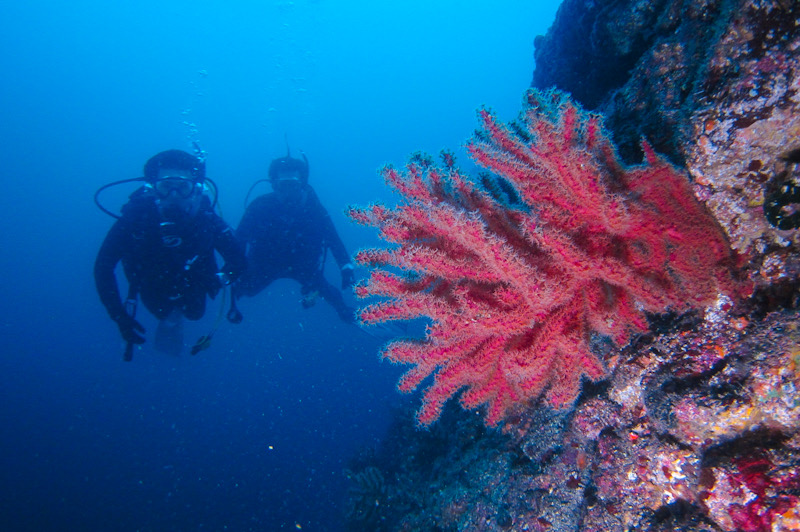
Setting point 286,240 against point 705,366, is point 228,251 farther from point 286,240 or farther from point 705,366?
point 705,366

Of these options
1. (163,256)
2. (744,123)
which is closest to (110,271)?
(163,256)

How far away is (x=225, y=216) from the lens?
2697 inches

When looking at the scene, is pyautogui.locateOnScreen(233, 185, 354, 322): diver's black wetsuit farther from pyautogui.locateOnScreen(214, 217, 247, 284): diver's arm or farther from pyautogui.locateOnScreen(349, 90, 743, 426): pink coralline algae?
pyautogui.locateOnScreen(349, 90, 743, 426): pink coralline algae

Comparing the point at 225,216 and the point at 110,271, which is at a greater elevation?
the point at 225,216

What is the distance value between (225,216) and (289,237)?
64908 millimetres

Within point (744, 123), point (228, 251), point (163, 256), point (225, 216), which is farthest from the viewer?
point (225, 216)

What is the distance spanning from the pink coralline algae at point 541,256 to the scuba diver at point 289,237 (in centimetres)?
879

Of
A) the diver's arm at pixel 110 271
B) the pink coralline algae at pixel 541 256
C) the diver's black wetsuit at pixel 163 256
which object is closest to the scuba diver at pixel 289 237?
the diver's black wetsuit at pixel 163 256

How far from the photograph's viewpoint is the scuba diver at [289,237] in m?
11.0

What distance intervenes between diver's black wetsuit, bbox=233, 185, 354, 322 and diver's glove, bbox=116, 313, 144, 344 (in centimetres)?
329

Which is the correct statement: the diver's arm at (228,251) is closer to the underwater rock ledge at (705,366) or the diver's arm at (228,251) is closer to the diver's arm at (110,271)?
the diver's arm at (110,271)

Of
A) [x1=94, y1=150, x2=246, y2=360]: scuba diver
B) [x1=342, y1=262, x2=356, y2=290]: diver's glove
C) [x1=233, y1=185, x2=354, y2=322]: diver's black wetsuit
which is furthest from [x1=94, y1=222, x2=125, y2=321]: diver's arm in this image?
[x1=342, y1=262, x2=356, y2=290]: diver's glove

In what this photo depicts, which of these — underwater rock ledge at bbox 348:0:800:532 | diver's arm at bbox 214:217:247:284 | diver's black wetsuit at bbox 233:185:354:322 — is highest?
diver's black wetsuit at bbox 233:185:354:322

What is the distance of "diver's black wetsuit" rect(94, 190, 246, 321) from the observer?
759 cm
